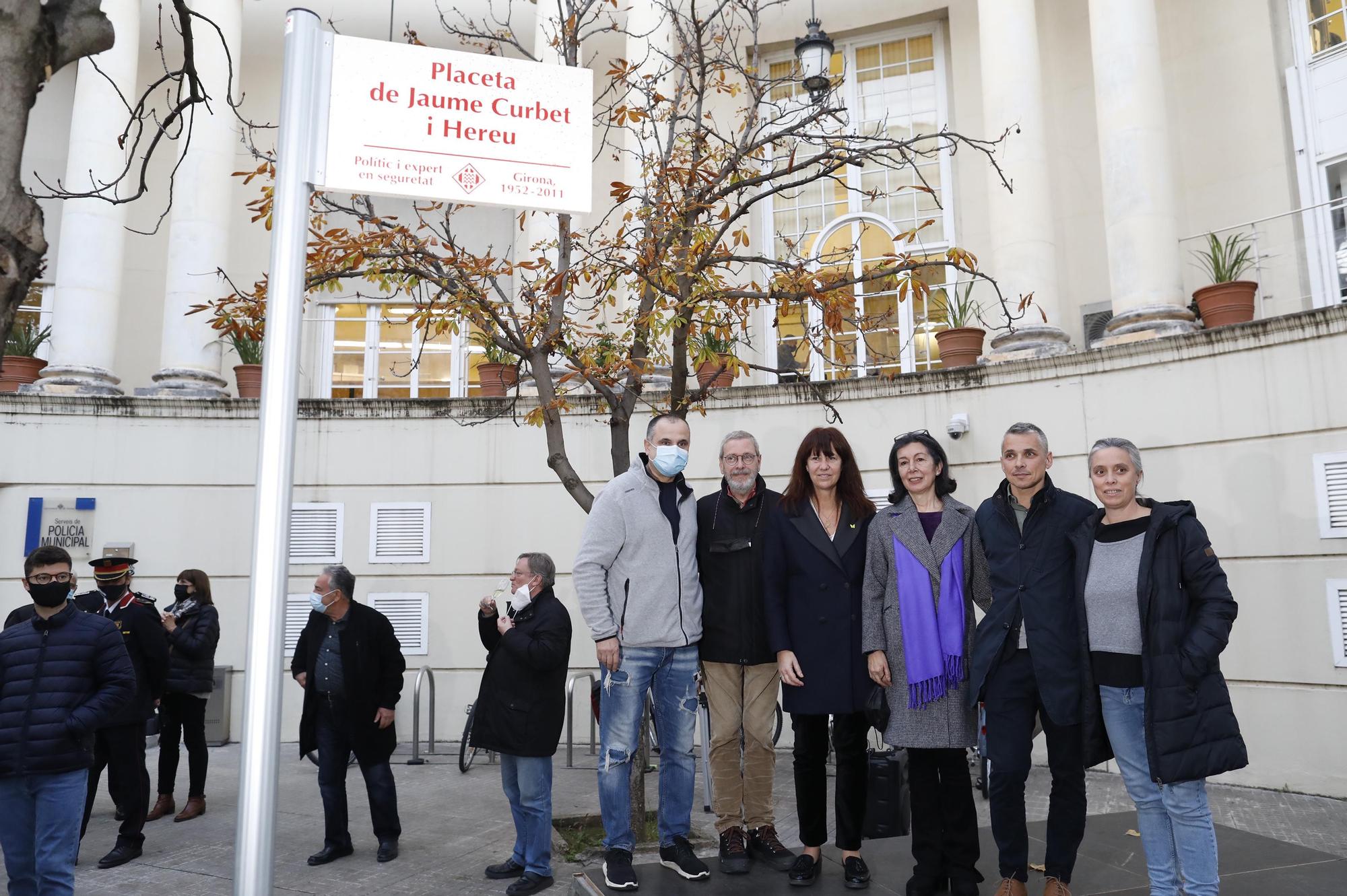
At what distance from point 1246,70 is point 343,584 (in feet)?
36.7

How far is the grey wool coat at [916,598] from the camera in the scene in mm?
4504

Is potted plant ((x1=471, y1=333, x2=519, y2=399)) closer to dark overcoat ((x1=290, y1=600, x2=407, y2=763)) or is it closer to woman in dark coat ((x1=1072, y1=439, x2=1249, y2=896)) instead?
dark overcoat ((x1=290, y1=600, x2=407, y2=763))

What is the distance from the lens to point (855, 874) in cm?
469

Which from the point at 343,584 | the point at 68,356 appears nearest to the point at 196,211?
the point at 68,356

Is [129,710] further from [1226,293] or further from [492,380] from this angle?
[1226,293]

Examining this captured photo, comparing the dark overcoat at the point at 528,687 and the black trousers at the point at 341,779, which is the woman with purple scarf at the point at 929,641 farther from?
the black trousers at the point at 341,779

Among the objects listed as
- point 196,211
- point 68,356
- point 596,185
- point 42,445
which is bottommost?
point 42,445

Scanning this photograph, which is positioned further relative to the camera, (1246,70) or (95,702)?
(1246,70)

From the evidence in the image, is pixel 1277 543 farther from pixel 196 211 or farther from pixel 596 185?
pixel 196 211

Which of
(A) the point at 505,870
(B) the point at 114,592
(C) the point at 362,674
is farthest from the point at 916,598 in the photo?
(B) the point at 114,592

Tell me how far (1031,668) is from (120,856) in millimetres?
5916

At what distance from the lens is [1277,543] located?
28.8ft

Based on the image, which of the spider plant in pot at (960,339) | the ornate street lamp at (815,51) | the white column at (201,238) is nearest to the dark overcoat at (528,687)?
the ornate street lamp at (815,51)

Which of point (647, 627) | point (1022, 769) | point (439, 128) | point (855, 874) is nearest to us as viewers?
point (439, 128)
